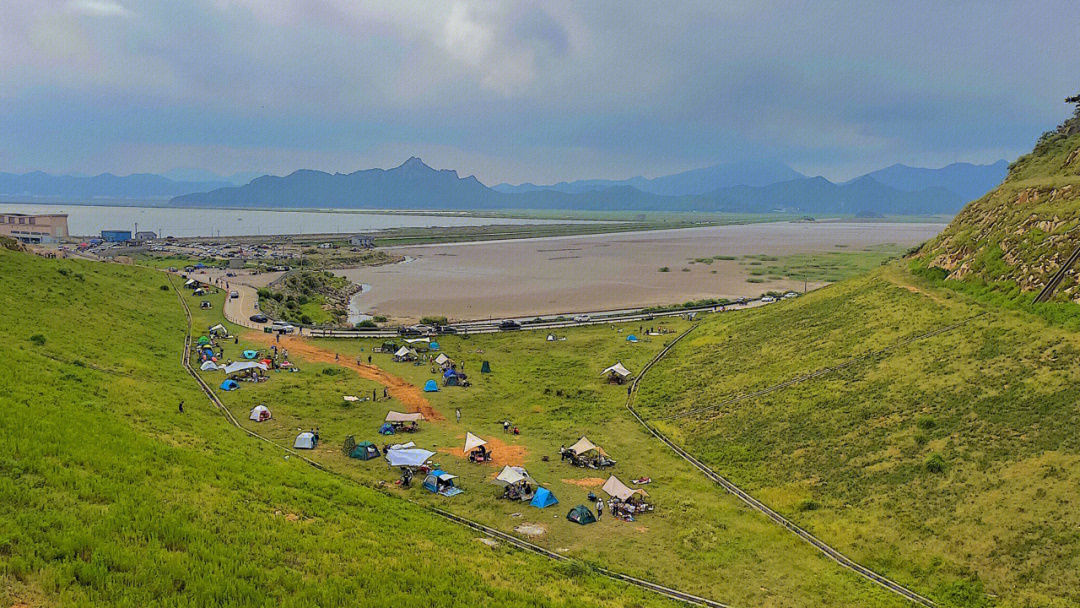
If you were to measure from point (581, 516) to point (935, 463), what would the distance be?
609 inches

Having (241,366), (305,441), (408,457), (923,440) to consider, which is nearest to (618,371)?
(408,457)

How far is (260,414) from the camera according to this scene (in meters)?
37.2

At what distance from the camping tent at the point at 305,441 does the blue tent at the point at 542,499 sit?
43.7ft

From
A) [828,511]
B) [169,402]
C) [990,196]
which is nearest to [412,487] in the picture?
[169,402]

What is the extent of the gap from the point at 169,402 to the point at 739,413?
3373 cm

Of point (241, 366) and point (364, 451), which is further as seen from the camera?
point (241, 366)

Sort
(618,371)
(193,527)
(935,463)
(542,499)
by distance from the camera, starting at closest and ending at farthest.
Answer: (193,527) < (935,463) < (542,499) < (618,371)

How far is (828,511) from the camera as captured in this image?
26.1 metres

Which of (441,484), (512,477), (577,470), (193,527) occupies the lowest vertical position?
(577,470)

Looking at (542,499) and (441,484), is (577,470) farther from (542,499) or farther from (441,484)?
(441,484)

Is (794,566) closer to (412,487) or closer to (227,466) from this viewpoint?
(412,487)

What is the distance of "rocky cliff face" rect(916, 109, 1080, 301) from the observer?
120 feet

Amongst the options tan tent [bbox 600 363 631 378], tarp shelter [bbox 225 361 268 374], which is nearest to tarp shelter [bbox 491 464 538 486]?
tan tent [bbox 600 363 631 378]

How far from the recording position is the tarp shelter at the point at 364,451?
32.0 metres
